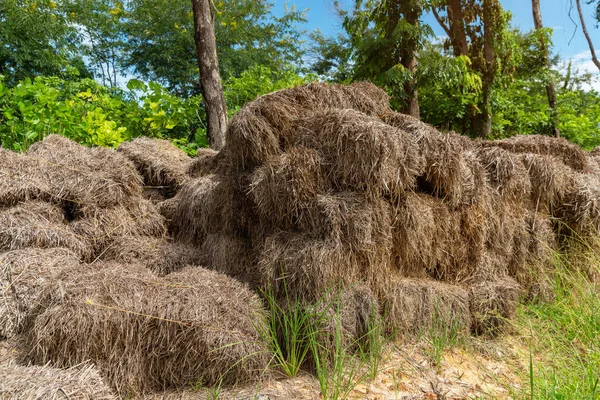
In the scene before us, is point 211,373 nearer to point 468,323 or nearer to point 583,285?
point 468,323

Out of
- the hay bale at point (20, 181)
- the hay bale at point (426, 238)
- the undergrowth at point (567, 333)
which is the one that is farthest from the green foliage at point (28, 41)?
the undergrowth at point (567, 333)

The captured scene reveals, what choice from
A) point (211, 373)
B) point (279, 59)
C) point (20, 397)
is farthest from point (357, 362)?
point (279, 59)

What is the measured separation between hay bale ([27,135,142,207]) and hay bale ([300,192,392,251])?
180cm

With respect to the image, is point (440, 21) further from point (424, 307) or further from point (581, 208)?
point (424, 307)

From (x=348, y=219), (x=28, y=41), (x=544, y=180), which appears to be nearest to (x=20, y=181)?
(x=348, y=219)

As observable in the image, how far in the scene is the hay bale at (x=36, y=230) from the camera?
3283 millimetres

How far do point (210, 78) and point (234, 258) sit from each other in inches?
153

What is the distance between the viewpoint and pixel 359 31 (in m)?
9.65

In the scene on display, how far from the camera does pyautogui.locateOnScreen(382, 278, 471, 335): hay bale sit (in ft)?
9.35

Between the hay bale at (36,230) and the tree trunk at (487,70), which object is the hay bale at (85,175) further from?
the tree trunk at (487,70)

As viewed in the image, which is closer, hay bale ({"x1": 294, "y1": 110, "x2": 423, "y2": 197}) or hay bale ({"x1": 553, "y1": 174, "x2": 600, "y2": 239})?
hay bale ({"x1": 294, "y1": 110, "x2": 423, "y2": 197})

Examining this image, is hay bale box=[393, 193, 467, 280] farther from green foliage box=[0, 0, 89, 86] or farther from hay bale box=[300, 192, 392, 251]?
green foliage box=[0, 0, 89, 86]

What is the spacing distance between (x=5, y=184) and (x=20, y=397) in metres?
2.17

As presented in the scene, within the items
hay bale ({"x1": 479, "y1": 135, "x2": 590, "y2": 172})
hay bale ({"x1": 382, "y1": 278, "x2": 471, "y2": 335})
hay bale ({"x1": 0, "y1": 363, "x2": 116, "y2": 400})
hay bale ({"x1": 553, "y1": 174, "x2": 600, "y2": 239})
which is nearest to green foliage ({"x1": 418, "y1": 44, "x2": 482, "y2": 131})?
hay bale ({"x1": 479, "y1": 135, "x2": 590, "y2": 172})
